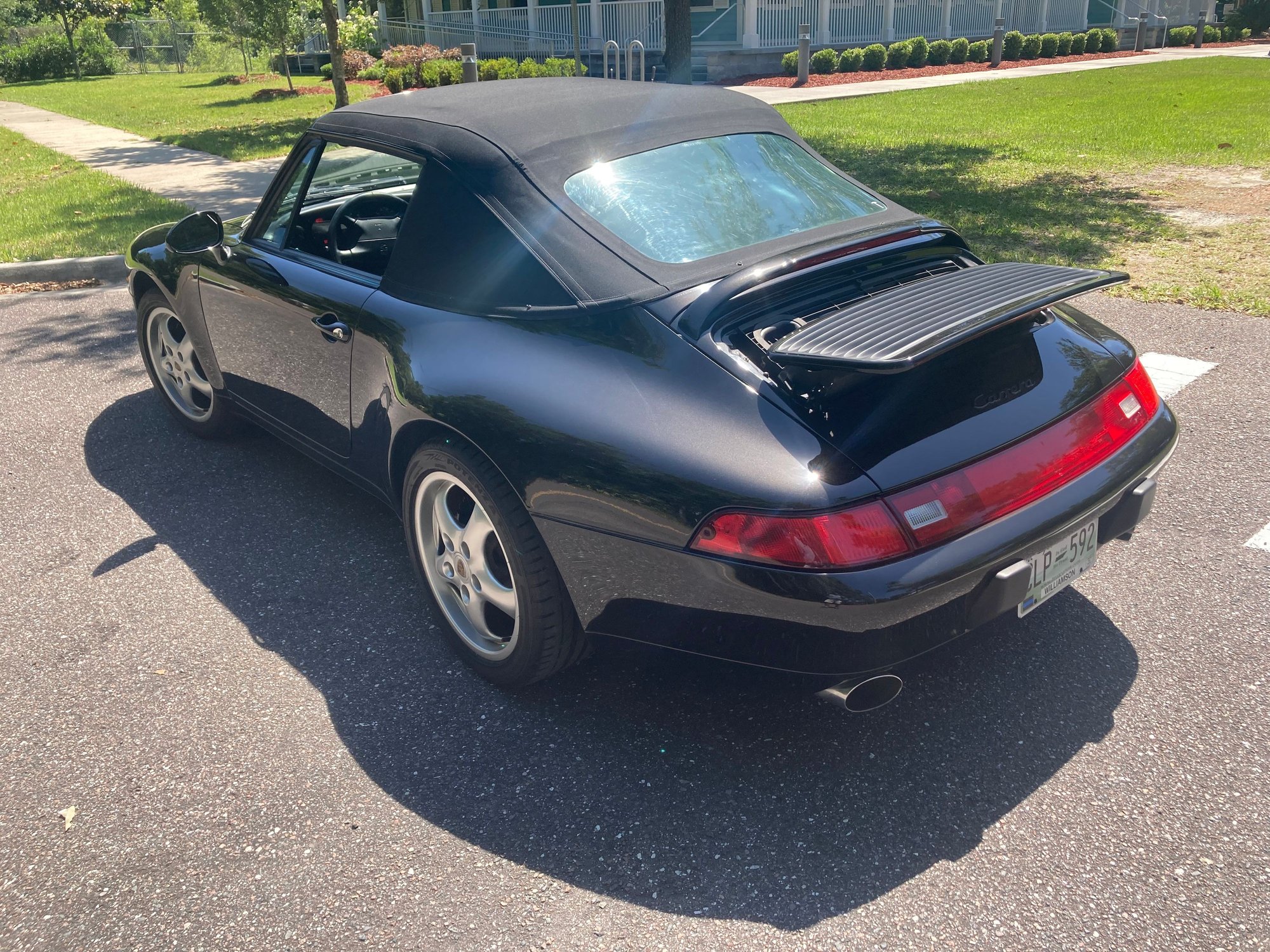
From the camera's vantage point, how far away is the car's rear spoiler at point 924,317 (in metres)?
2.23

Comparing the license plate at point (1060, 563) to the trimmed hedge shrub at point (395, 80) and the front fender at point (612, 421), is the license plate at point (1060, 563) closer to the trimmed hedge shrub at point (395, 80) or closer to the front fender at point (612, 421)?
the front fender at point (612, 421)

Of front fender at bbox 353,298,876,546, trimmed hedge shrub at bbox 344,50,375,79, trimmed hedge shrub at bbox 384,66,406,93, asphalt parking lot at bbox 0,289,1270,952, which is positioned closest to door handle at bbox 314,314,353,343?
front fender at bbox 353,298,876,546

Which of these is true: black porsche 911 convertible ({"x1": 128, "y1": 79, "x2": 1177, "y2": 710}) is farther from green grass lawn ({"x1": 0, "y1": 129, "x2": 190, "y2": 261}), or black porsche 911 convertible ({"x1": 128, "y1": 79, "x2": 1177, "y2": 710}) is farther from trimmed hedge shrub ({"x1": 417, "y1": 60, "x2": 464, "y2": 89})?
trimmed hedge shrub ({"x1": 417, "y1": 60, "x2": 464, "y2": 89})

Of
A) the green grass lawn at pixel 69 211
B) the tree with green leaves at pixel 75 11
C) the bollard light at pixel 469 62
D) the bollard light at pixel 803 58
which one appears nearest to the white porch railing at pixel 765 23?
the bollard light at pixel 803 58

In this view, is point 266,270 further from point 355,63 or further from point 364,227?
point 355,63

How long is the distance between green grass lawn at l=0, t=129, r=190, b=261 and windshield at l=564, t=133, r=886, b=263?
673 cm

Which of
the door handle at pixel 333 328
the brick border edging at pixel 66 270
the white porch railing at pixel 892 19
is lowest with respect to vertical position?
the brick border edging at pixel 66 270

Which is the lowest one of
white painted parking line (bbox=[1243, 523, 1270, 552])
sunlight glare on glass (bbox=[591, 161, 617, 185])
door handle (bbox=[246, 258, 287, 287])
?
white painted parking line (bbox=[1243, 523, 1270, 552])

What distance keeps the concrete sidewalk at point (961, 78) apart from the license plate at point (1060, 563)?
15196mm

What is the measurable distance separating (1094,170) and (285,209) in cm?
944

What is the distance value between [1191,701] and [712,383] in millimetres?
1637

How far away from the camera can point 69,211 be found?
1023 centimetres

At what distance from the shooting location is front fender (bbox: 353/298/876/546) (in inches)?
91.2

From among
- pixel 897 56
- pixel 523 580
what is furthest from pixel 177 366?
pixel 897 56
